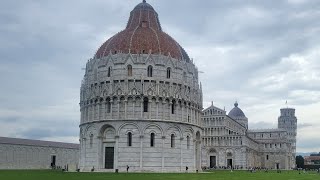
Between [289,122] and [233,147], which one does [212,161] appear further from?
[289,122]

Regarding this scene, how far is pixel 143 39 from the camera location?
227 feet

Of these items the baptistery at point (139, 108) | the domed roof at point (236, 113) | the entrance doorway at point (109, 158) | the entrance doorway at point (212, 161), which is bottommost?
the entrance doorway at point (212, 161)

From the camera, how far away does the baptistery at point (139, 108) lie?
63750 millimetres

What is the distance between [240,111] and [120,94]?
346 feet

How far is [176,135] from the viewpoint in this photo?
66000mm

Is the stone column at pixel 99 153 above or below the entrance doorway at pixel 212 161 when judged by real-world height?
above

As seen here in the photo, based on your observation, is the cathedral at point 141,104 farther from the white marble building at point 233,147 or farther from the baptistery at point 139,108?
the white marble building at point 233,147

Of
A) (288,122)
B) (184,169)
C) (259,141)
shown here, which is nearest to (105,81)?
(184,169)

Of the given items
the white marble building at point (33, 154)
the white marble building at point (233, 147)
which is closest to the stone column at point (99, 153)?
the white marble building at point (33, 154)

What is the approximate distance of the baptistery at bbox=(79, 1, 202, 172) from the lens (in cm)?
6375

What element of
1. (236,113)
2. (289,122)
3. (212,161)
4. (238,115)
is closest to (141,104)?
Answer: (212,161)

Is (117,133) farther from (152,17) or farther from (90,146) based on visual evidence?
(152,17)

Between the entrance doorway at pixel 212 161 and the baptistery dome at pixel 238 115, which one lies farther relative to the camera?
the baptistery dome at pixel 238 115

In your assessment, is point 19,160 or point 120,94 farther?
point 19,160
